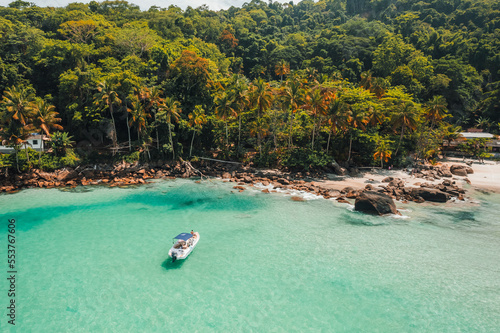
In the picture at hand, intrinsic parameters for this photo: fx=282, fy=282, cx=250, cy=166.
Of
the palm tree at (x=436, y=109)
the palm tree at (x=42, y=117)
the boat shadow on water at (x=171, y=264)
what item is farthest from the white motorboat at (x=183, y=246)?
the palm tree at (x=436, y=109)

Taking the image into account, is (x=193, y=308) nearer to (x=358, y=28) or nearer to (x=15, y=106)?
(x=15, y=106)

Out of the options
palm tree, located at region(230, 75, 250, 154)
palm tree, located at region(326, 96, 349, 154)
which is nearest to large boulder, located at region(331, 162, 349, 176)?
palm tree, located at region(326, 96, 349, 154)

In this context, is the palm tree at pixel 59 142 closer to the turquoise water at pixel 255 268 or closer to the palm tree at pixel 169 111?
the turquoise water at pixel 255 268

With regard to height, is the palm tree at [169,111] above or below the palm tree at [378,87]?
below

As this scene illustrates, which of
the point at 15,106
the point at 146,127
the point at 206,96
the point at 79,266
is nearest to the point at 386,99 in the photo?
the point at 206,96

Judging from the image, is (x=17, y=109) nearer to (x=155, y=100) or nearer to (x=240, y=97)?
(x=155, y=100)

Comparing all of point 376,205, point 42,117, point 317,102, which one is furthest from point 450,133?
point 42,117
